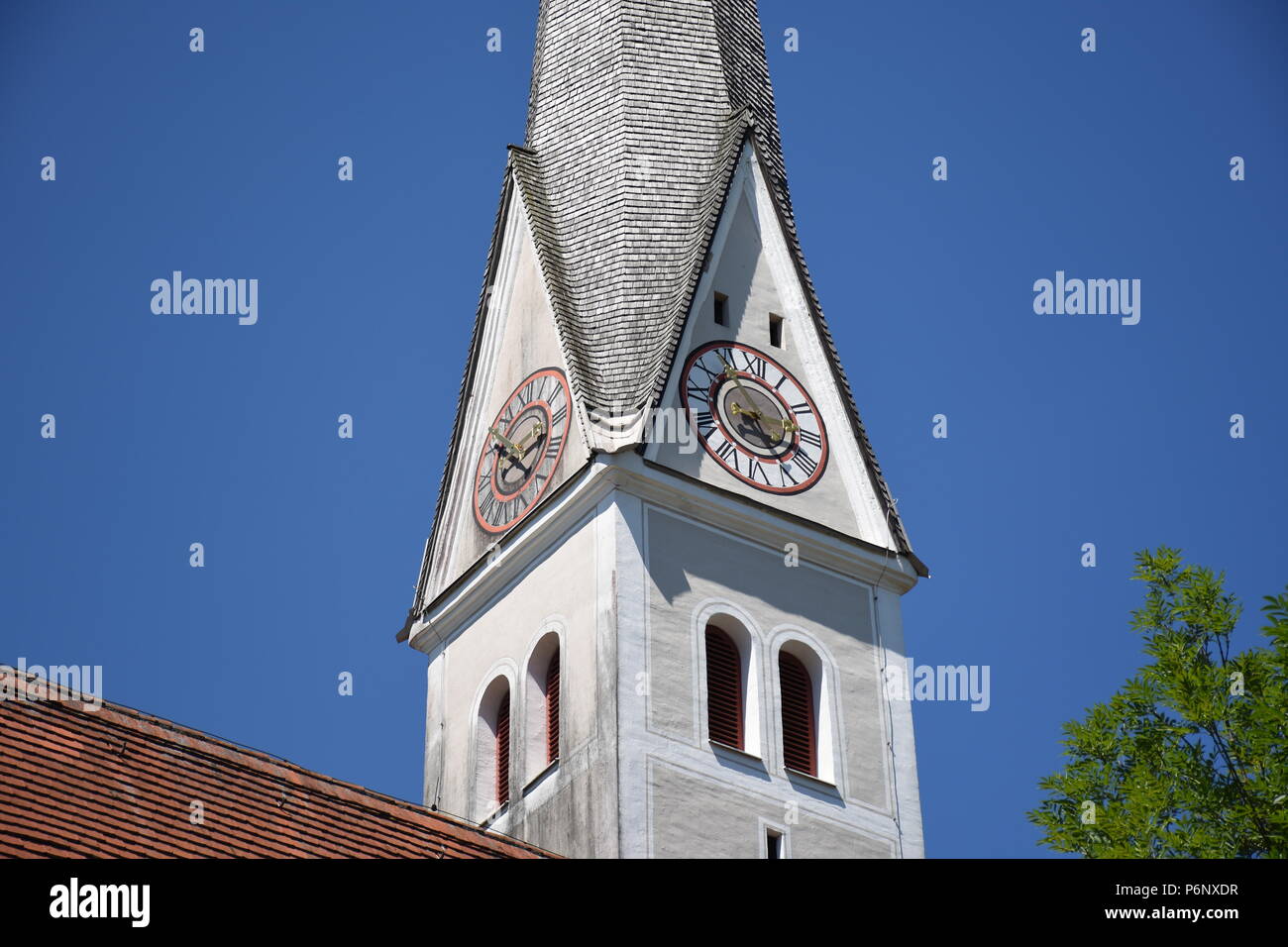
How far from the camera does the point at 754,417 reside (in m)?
36.2

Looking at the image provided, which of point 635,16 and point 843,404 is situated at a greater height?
point 635,16

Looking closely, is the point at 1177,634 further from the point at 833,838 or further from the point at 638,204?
the point at 638,204

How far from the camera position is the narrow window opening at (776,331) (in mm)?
37438

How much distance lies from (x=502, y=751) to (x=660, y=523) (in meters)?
3.81

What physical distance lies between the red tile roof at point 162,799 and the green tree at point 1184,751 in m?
4.74

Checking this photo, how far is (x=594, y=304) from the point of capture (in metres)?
37.1

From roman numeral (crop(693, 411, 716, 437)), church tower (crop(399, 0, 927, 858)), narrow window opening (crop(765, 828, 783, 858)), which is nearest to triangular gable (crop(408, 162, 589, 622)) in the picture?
church tower (crop(399, 0, 927, 858))

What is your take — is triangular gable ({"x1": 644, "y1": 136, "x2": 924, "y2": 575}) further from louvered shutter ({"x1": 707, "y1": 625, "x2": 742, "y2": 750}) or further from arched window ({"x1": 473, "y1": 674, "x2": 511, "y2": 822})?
arched window ({"x1": 473, "y1": 674, "x2": 511, "y2": 822})

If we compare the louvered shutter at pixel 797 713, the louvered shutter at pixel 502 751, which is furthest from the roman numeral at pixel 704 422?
the louvered shutter at pixel 502 751
